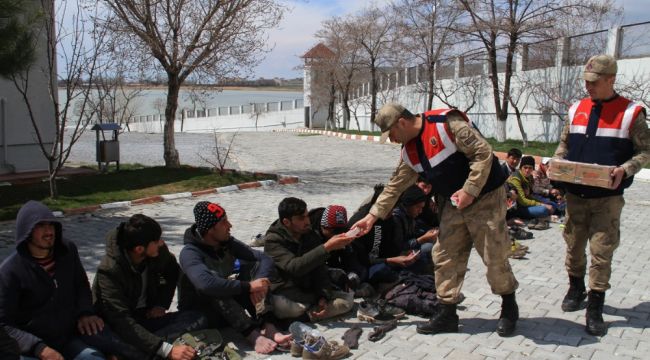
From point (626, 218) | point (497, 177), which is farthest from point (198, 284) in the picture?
point (626, 218)

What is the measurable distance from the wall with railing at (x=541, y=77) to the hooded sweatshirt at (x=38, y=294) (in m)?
17.4

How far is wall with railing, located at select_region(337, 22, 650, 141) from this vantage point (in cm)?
1811

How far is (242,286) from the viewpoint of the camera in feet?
13.2

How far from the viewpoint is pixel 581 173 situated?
4258mm

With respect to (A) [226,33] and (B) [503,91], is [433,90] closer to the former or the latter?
(B) [503,91]

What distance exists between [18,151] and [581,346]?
495 inches

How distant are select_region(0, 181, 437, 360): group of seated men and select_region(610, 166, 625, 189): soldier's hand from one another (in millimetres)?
1858

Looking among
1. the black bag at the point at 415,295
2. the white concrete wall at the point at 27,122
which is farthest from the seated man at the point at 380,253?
the white concrete wall at the point at 27,122

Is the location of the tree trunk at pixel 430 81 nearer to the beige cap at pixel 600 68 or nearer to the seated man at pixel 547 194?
the seated man at pixel 547 194

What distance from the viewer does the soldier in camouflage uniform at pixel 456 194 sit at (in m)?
3.93

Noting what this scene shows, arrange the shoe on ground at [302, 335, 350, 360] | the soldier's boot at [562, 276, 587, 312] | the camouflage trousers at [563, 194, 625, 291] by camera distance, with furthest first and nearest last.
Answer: the soldier's boot at [562, 276, 587, 312], the camouflage trousers at [563, 194, 625, 291], the shoe on ground at [302, 335, 350, 360]

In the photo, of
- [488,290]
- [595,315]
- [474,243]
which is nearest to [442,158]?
[474,243]

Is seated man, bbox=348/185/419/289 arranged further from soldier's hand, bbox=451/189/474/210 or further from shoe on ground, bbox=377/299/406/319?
soldier's hand, bbox=451/189/474/210

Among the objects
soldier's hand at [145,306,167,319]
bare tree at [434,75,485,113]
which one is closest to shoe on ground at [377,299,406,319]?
soldier's hand at [145,306,167,319]
